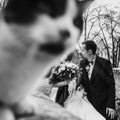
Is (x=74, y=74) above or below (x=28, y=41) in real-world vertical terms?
below

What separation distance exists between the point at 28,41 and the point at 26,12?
124 mm

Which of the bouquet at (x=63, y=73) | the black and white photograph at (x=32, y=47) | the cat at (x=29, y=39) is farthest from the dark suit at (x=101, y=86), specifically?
the cat at (x=29, y=39)

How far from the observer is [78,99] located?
324 centimetres

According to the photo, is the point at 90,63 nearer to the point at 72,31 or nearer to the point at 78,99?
the point at 78,99

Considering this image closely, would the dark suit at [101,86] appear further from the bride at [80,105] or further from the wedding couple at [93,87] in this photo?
the bride at [80,105]

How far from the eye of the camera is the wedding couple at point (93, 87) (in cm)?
330

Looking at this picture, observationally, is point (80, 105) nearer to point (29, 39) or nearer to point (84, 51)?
point (84, 51)

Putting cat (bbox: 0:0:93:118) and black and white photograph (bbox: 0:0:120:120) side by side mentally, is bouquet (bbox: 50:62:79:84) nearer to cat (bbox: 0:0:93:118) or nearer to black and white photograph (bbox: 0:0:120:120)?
black and white photograph (bbox: 0:0:120:120)

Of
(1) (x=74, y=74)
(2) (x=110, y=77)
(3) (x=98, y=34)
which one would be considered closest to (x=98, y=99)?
(2) (x=110, y=77)

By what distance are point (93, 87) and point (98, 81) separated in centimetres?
8

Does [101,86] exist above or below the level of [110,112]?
above

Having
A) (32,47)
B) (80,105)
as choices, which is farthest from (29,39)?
(80,105)

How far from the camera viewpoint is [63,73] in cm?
312

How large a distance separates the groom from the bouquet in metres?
0.30
